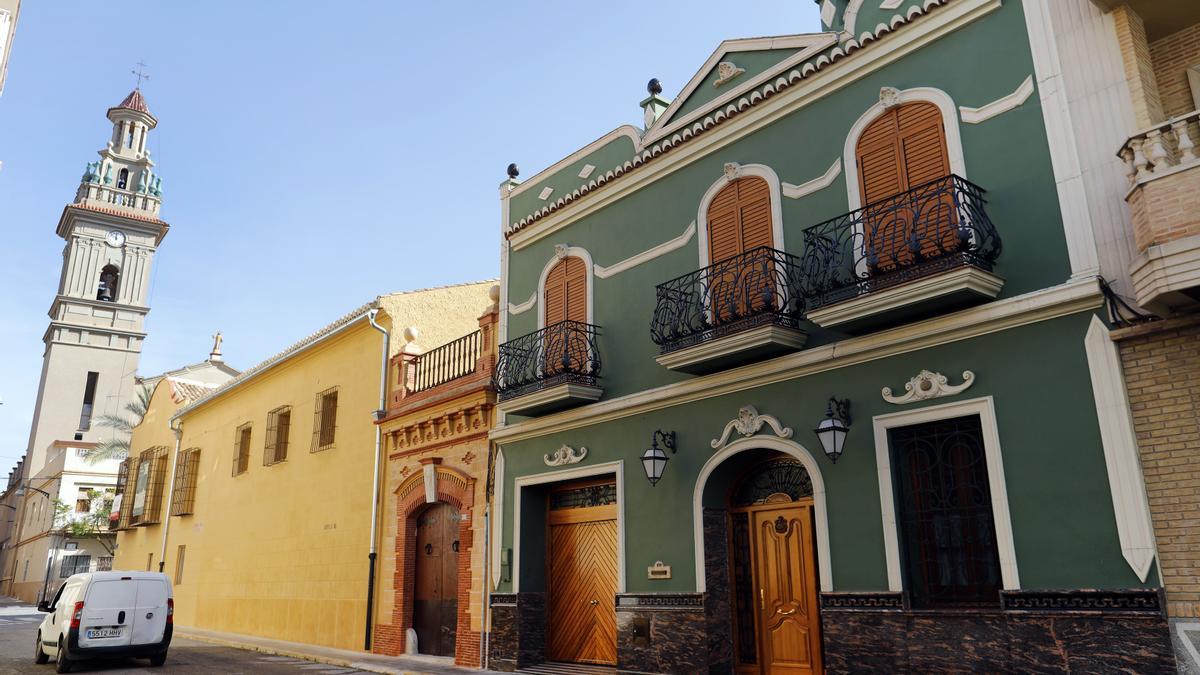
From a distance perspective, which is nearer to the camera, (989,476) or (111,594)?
(989,476)

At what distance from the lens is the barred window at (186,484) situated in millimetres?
25281

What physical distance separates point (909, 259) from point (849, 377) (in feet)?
4.86

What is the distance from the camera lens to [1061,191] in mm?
7578

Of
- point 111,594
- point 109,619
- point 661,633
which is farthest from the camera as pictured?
point 111,594

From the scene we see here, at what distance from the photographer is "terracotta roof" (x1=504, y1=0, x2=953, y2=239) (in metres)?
9.12

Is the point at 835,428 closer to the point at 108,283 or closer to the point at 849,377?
the point at 849,377

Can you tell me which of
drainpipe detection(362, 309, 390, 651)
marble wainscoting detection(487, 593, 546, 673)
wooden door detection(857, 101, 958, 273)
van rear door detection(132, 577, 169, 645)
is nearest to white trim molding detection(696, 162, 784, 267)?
wooden door detection(857, 101, 958, 273)

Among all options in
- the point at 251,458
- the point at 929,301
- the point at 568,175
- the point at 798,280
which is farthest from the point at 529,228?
the point at 251,458

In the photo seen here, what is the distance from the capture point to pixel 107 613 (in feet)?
43.6

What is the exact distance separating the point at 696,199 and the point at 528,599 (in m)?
6.37

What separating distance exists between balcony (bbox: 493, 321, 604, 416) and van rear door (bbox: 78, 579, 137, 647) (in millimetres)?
6902

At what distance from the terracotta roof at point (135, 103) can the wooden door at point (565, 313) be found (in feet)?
184

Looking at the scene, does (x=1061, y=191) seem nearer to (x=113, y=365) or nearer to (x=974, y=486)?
(x=974, y=486)

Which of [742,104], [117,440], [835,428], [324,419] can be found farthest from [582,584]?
[117,440]
